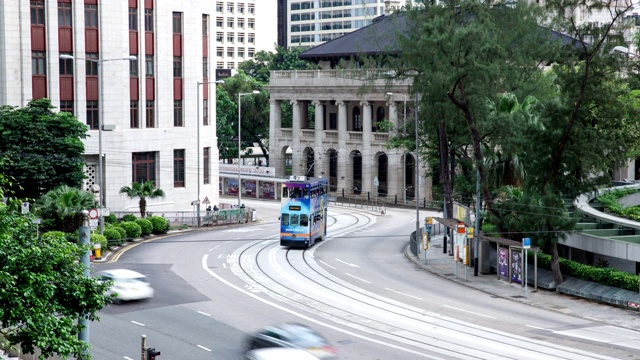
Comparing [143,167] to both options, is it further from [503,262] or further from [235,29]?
[235,29]

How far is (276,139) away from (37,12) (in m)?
46.1

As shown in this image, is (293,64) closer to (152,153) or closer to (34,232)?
(152,153)

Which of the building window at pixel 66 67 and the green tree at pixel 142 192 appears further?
the building window at pixel 66 67

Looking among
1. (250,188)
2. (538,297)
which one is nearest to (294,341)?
(538,297)

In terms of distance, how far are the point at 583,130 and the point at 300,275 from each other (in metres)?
16.9

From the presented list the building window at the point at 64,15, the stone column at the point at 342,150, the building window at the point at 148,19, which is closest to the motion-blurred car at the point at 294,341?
the building window at the point at 64,15

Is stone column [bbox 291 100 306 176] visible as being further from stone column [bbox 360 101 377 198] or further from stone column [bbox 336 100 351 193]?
stone column [bbox 360 101 377 198]

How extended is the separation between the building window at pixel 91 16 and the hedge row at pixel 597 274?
136 ft

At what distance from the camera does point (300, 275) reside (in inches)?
2044

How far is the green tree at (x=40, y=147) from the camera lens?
208 ft

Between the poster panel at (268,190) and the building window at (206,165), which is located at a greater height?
the building window at (206,165)

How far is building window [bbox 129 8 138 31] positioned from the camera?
77.2 m

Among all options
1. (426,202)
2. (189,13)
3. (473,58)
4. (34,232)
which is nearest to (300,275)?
(473,58)

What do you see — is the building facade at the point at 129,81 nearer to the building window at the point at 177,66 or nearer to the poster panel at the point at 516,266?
the building window at the point at 177,66
